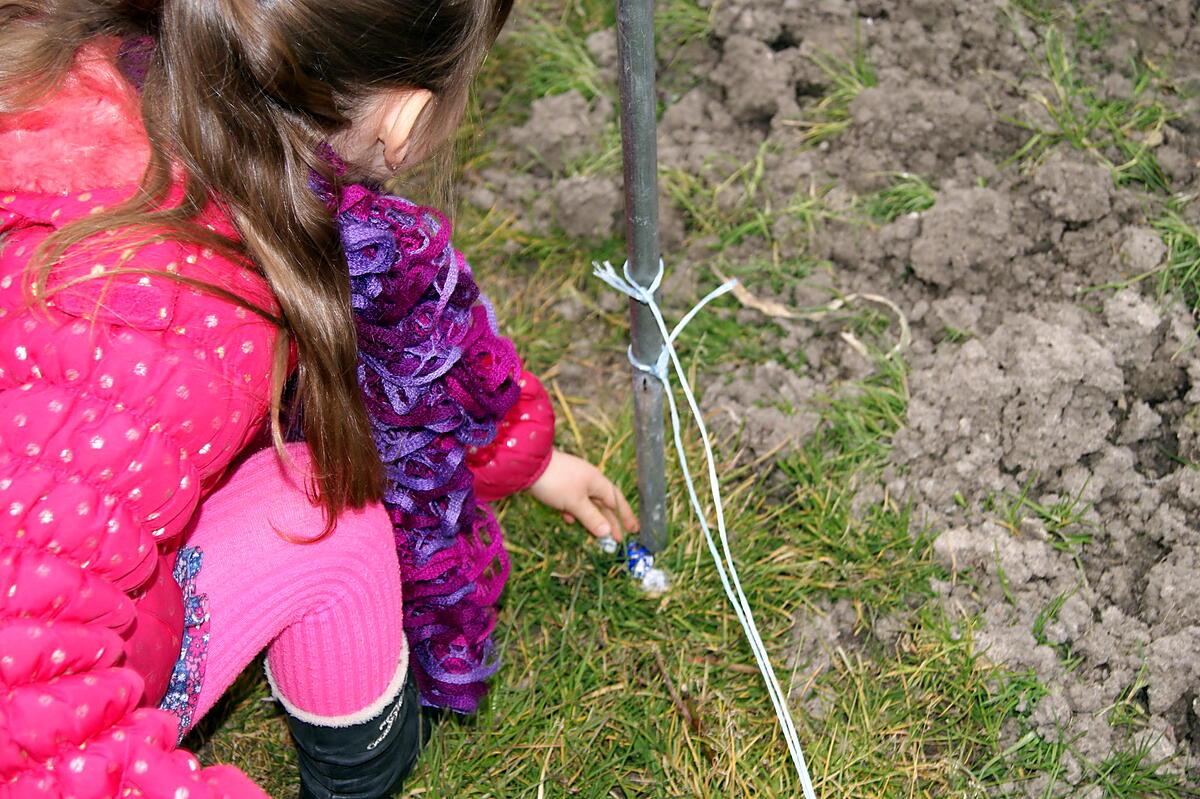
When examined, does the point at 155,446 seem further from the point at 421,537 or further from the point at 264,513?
the point at 421,537

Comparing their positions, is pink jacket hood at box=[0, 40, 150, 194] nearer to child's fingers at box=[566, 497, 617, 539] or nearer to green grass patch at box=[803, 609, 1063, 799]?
child's fingers at box=[566, 497, 617, 539]

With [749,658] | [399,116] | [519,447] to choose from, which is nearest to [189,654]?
[519,447]

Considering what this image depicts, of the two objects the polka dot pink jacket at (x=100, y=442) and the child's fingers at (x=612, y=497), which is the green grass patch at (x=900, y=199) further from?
the polka dot pink jacket at (x=100, y=442)

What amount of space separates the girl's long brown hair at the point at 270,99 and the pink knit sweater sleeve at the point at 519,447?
1.30ft

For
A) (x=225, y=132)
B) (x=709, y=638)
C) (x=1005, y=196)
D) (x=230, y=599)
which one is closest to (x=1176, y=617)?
(x=709, y=638)

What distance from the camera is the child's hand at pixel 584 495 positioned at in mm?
1839

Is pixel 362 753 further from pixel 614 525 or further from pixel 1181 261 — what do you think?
pixel 1181 261

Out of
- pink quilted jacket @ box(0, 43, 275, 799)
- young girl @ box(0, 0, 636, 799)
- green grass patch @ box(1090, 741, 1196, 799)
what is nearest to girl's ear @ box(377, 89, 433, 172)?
young girl @ box(0, 0, 636, 799)

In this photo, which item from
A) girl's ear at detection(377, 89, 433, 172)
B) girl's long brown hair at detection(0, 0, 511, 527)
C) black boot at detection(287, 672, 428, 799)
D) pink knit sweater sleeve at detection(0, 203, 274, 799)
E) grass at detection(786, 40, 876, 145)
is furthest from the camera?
grass at detection(786, 40, 876, 145)

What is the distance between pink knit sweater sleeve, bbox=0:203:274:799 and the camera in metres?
1.04


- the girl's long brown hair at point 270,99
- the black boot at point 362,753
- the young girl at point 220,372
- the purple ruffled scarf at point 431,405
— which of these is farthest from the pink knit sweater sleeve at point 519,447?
the girl's long brown hair at point 270,99

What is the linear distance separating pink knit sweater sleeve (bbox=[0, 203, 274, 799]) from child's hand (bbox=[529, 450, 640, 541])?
0.67 m

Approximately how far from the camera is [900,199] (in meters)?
2.15

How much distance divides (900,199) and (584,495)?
2.59ft
